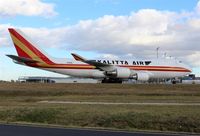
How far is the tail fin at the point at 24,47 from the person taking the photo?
55125mm

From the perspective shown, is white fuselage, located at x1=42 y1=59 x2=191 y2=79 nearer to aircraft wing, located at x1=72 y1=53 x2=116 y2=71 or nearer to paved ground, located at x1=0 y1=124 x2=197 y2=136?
aircraft wing, located at x1=72 y1=53 x2=116 y2=71

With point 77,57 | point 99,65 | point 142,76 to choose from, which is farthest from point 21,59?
point 142,76

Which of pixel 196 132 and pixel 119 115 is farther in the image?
pixel 119 115

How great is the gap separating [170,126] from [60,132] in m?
4.37

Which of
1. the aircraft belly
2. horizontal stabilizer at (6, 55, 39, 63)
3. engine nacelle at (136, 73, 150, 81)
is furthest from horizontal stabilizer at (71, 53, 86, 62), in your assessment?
the aircraft belly

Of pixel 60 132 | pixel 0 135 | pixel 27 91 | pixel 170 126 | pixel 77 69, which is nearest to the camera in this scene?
pixel 0 135

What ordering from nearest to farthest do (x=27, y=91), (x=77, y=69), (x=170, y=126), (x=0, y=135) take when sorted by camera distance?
(x=0, y=135) → (x=170, y=126) → (x=27, y=91) → (x=77, y=69)

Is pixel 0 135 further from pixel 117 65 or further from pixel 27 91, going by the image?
pixel 117 65

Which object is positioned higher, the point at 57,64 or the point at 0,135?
the point at 57,64

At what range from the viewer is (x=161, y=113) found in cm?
1973

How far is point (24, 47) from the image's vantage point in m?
55.2

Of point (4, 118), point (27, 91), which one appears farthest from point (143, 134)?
point (27, 91)

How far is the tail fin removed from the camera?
55.1 meters

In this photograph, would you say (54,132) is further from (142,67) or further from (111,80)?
(111,80)
